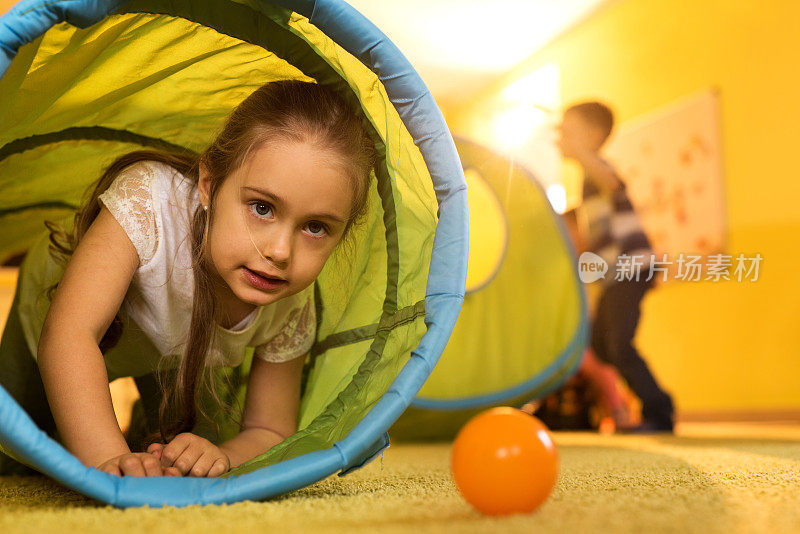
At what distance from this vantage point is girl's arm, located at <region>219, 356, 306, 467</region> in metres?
0.95

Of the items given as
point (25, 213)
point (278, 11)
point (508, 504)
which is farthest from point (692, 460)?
point (25, 213)

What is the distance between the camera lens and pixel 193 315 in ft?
2.94

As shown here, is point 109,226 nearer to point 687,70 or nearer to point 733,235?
point 733,235

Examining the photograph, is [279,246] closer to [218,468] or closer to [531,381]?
[218,468]

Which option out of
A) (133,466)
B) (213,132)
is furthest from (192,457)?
(213,132)

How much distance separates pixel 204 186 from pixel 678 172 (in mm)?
2483

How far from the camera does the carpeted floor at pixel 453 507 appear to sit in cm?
52

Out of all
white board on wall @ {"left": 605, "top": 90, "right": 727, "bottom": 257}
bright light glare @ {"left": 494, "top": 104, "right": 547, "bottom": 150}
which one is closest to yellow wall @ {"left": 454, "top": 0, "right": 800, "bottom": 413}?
white board on wall @ {"left": 605, "top": 90, "right": 727, "bottom": 257}

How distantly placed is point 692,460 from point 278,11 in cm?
88

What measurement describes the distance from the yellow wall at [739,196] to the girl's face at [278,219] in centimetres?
206

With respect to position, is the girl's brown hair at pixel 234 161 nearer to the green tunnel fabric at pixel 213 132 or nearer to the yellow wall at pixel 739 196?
the green tunnel fabric at pixel 213 132

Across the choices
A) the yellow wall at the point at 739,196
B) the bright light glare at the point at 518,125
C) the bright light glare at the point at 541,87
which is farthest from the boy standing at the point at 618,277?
the bright light glare at the point at 541,87

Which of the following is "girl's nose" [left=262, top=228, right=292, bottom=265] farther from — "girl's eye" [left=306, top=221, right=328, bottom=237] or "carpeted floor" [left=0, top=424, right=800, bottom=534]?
"carpeted floor" [left=0, top=424, right=800, bottom=534]

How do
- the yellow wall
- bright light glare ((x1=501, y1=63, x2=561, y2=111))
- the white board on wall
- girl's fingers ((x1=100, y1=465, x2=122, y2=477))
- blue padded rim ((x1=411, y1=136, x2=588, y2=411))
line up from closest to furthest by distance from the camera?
girl's fingers ((x1=100, y1=465, x2=122, y2=477))
blue padded rim ((x1=411, y1=136, x2=588, y2=411))
the yellow wall
the white board on wall
bright light glare ((x1=501, y1=63, x2=561, y2=111))
